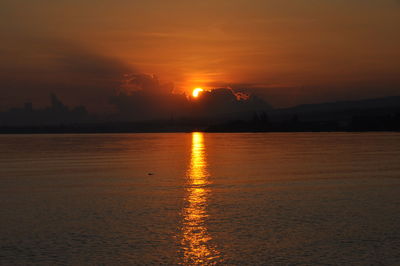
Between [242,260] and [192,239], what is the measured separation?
3.61m

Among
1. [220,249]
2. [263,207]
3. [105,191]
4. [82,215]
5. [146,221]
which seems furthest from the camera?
[105,191]

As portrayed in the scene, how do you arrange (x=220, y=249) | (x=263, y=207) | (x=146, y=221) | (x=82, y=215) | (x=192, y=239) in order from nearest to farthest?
1. (x=220, y=249)
2. (x=192, y=239)
3. (x=146, y=221)
4. (x=82, y=215)
5. (x=263, y=207)

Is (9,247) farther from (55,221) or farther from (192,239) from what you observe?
(192,239)

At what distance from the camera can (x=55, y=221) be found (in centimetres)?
2497

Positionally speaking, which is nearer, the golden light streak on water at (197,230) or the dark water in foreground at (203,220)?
the golden light streak on water at (197,230)

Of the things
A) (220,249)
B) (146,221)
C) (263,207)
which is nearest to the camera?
(220,249)

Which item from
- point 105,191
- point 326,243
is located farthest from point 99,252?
point 105,191

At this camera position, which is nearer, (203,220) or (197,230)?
(197,230)

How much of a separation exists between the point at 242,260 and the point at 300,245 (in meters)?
3.26

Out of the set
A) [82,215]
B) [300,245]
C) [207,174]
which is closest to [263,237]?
[300,245]

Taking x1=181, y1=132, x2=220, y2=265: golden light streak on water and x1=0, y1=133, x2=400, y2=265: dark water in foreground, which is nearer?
x1=181, y1=132, x2=220, y2=265: golden light streak on water

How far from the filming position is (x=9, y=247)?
64.3 ft

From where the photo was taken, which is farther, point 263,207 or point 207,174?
point 207,174

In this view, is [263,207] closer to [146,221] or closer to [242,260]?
[146,221]
